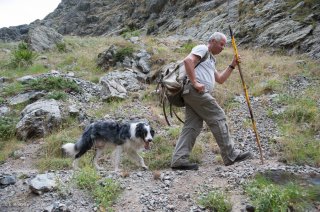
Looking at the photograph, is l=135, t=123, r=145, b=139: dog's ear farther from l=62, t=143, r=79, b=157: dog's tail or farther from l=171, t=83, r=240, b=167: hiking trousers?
l=62, t=143, r=79, b=157: dog's tail

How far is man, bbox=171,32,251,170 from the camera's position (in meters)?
5.97

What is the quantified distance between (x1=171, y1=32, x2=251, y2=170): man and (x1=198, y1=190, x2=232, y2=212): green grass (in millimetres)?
1299

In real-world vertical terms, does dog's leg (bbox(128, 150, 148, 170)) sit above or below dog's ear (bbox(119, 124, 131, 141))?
below

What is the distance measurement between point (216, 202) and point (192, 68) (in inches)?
79.4

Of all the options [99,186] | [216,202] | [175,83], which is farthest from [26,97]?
[216,202]

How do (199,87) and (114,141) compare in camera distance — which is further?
(114,141)

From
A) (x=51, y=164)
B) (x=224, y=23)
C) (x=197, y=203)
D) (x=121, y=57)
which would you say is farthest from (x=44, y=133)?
(x=224, y=23)

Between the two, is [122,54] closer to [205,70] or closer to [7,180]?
[205,70]

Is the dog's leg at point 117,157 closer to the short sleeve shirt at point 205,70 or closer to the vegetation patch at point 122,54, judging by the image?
the short sleeve shirt at point 205,70

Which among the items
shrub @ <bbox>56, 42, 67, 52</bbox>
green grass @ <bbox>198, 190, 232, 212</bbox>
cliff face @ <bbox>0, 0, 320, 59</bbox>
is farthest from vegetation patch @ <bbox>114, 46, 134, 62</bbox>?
green grass @ <bbox>198, 190, 232, 212</bbox>

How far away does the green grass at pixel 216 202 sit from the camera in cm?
474

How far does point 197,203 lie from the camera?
4.97 metres

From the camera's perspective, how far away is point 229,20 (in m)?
19.4

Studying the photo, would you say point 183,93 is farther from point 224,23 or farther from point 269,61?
point 224,23
